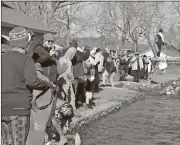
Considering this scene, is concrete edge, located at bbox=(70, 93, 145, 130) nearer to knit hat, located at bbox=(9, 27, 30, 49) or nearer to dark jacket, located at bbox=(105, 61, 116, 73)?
dark jacket, located at bbox=(105, 61, 116, 73)

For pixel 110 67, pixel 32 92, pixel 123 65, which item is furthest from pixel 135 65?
pixel 32 92

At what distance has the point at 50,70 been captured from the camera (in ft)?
26.5

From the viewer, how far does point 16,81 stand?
16.4ft

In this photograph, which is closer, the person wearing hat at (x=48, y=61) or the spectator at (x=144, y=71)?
the person wearing hat at (x=48, y=61)

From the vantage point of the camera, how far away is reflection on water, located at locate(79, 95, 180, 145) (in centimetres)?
934

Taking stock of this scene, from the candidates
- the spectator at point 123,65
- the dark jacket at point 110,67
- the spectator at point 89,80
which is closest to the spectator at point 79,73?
the spectator at point 89,80

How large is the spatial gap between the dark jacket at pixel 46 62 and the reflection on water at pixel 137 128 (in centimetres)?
166

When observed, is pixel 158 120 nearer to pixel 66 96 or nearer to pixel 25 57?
pixel 66 96

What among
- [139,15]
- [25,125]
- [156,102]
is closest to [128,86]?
[156,102]

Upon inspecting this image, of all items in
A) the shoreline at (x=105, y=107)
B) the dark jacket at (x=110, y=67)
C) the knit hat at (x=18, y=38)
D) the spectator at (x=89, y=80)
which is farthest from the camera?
the dark jacket at (x=110, y=67)

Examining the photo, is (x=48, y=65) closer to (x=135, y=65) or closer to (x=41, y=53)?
(x=41, y=53)

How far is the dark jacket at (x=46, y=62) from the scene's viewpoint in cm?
736

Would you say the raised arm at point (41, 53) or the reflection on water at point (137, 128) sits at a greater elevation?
the raised arm at point (41, 53)

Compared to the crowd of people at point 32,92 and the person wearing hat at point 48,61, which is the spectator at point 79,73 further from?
the person wearing hat at point 48,61
